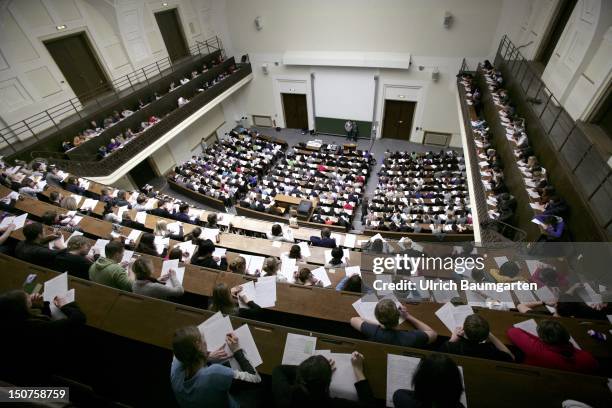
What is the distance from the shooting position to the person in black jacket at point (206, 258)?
13.5 feet

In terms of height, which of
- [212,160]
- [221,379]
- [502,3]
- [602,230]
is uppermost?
[502,3]

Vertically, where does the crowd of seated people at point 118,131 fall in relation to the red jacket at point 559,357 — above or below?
below

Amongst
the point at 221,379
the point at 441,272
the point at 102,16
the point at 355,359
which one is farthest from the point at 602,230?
the point at 102,16

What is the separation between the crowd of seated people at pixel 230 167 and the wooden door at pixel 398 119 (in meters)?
5.79

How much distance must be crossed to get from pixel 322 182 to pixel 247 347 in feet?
33.2

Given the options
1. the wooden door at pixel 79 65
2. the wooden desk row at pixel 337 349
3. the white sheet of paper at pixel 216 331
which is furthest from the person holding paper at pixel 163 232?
the wooden door at pixel 79 65

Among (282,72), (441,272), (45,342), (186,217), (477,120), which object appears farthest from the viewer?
(282,72)

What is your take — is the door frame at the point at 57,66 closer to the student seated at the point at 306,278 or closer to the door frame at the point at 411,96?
the student seated at the point at 306,278

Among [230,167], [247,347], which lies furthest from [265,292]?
[230,167]

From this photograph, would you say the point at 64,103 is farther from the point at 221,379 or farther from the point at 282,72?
the point at 221,379

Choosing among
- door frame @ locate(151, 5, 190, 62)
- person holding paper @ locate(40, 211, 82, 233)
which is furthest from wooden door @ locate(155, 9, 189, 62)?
person holding paper @ locate(40, 211, 82, 233)

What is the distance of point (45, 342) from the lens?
242 centimetres

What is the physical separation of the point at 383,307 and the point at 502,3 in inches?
557

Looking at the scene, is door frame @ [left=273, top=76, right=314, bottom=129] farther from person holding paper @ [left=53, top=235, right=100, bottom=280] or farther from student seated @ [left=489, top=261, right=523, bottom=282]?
person holding paper @ [left=53, top=235, right=100, bottom=280]
